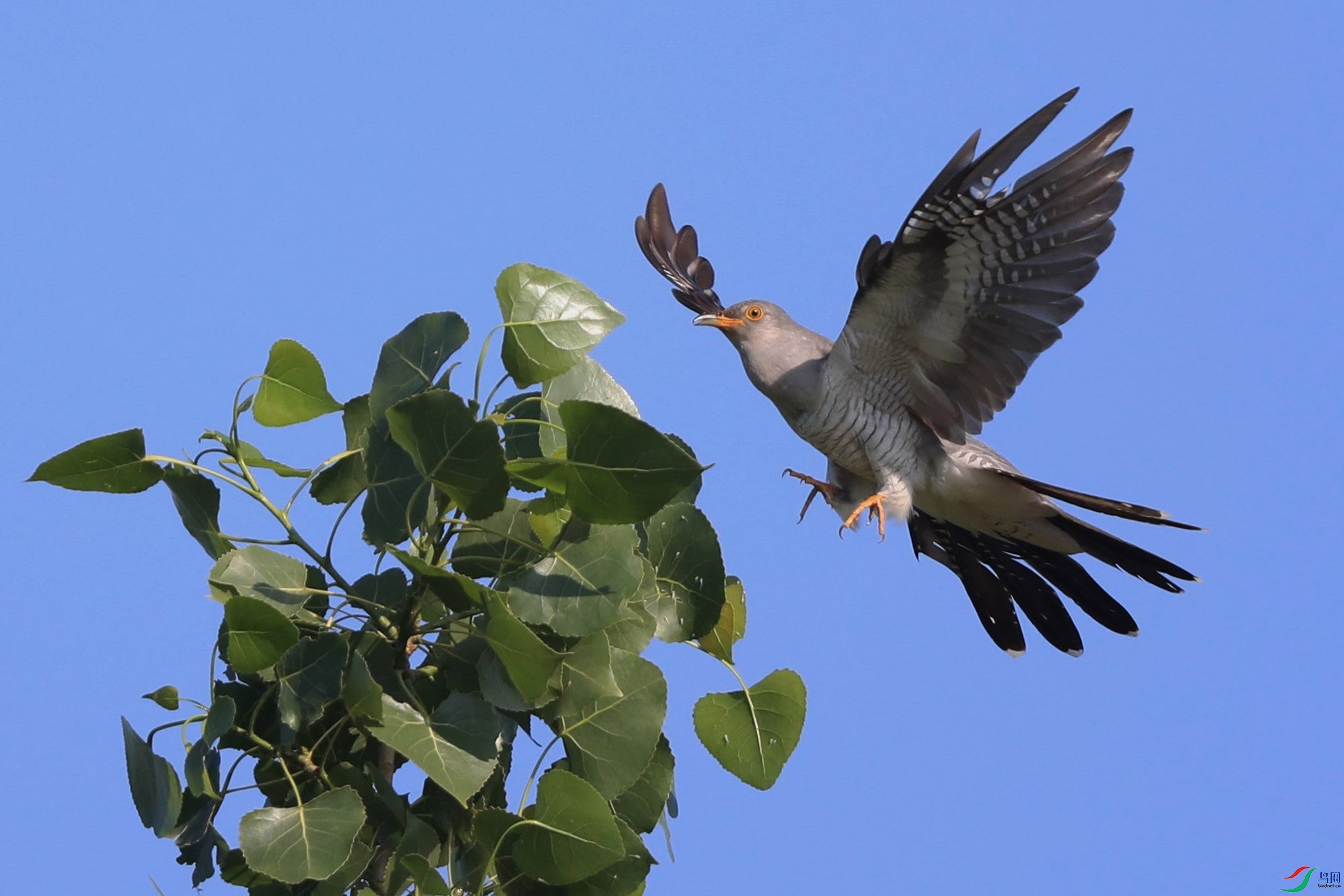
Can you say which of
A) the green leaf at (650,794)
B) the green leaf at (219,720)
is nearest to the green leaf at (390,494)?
the green leaf at (219,720)

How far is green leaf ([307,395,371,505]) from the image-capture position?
1775 millimetres

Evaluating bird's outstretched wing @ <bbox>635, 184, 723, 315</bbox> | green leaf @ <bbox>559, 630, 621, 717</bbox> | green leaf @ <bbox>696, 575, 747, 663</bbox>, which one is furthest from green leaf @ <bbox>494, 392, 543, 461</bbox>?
bird's outstretched wing @ <bbox>635, 184, 723, 315</bbox>

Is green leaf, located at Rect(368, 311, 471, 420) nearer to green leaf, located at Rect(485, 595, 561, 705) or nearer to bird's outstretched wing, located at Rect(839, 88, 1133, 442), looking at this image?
green leaf, located at Rect(485, 595, 561, 705)

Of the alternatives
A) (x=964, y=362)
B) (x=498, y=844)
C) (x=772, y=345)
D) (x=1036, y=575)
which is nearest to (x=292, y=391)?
(x=498, y=844)

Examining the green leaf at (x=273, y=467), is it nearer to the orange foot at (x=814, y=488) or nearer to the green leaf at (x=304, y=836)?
the green leaf at (x=304, y=836)

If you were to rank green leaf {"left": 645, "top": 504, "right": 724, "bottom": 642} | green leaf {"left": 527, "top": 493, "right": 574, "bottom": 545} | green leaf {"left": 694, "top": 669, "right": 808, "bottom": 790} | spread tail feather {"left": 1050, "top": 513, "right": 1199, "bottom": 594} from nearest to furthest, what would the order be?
green leaf {"left": 527, "top": 493, "right": 574, "bottom": 545}, green leaf {"left": 645, "top": 504, "right": 724, "bottom": 642}, green leaf {"left": 694, "top": 669, "right": 808, "bottom": 790}, spread tail feather {"left": 1050, "top": 513, "right": 1199, "bottom": 594}

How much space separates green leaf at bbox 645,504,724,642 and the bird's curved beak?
2.75 meters

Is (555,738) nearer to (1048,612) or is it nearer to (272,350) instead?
(272,350)

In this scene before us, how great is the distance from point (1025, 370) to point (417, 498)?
2.69 m

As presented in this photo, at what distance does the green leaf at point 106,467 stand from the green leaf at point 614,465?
1.69 feet

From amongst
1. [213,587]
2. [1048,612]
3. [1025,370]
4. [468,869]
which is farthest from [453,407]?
[1048,612]

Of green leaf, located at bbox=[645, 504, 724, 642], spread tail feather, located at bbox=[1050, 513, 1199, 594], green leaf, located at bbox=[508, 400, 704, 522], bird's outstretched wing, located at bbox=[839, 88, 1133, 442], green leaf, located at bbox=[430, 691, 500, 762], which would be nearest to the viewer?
green leaf, located at bbox=[508, 400, 704, 522]

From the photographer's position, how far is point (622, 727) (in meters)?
1.70

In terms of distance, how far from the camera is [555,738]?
1.74 meters
